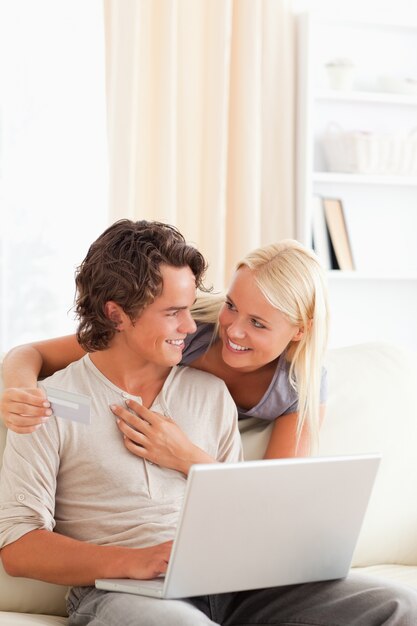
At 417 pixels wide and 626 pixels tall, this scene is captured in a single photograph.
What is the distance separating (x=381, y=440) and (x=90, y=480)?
73 cm

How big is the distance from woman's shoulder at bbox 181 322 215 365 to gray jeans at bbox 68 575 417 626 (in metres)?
0.49

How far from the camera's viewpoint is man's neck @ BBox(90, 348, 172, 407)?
186cm

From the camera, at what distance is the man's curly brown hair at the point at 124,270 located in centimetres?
180

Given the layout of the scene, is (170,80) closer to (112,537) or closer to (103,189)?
(103,189)

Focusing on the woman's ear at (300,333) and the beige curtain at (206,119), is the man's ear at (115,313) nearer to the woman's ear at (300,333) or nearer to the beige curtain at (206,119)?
the woman's ear at (300,333)

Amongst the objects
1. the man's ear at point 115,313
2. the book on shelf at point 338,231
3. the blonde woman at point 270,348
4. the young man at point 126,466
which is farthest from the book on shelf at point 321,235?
the man's ear at point 115,313

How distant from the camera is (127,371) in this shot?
1.87 m

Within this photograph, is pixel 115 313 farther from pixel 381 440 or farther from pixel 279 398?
pixel 381 440

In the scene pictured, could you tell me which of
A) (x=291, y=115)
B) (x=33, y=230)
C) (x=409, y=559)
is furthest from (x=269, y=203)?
(x=409, y=559)

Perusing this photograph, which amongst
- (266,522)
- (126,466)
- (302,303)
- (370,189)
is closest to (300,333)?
(302,303)

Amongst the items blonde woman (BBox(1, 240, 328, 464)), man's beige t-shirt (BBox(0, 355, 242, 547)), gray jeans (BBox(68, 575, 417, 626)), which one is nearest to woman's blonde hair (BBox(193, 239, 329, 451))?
blonde woman (BBox(1, 240, 328, 464))

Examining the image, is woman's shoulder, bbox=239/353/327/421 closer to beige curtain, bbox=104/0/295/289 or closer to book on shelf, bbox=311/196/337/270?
beige curtain, bbox=104/0/295/289

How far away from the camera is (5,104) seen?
11.0 feet

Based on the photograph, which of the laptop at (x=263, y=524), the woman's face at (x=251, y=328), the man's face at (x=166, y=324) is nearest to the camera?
the laptop at (x=263, y=524)
